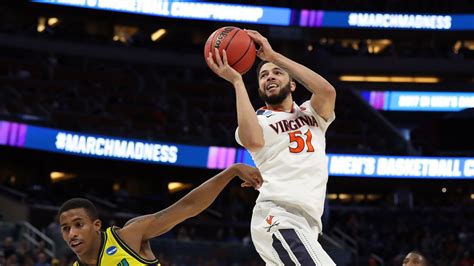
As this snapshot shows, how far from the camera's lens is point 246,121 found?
17.6 ft

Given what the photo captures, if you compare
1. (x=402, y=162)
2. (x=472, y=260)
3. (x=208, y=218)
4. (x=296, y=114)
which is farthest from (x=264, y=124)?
(x=402, y=162)

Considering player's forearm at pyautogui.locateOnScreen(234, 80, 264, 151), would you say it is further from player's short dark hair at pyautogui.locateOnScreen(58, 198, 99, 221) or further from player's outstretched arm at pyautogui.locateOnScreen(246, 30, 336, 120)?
player's short dark hair at pyautogui.locateOnScreen(58, 198, 99, 221)

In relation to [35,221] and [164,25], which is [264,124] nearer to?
[35,221]

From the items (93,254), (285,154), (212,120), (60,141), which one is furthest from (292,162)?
(212,120)

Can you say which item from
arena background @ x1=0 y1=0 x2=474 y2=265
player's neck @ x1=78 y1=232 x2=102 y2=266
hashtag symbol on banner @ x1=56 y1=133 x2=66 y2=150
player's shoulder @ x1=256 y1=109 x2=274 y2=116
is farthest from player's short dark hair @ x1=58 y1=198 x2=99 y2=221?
hashtag symbol on banner @ x1=56 y1=133 x2=66 y2=150

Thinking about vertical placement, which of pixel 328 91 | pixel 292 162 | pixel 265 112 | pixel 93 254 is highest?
pixel 328 91

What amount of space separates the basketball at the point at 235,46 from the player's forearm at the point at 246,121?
0.18 m

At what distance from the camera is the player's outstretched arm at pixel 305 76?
5.44 meters

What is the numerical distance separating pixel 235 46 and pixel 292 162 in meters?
0.81

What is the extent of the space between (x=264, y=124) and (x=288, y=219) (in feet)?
2.09

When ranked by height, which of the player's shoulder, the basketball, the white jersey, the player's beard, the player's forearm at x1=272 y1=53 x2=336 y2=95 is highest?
the basketball

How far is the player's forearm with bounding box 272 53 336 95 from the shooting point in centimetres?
545

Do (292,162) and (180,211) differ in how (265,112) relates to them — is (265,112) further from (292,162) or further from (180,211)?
(180,211)

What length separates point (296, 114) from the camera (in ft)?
18.7
